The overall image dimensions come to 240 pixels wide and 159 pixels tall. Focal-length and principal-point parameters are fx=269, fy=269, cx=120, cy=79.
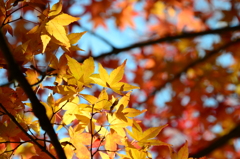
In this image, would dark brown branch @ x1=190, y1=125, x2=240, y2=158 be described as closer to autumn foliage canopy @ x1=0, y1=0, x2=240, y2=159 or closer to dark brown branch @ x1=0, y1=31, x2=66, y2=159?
autumn foliage canopy @ x1=0, y1=0, x2=240, y2=159

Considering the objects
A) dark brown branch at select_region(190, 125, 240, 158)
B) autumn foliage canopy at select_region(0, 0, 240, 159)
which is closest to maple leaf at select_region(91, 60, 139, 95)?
autumn foliage canopy at select_region(0, 0, 240, 159)

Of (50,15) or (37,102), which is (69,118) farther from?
(50,15)

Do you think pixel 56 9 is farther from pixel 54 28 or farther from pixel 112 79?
pixel 112 79

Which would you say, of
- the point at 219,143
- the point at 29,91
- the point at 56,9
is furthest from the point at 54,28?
the point at 219,143

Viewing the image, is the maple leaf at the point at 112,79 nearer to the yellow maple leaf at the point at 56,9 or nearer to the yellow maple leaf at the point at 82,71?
the yellow maple leaf at the point at 82,71

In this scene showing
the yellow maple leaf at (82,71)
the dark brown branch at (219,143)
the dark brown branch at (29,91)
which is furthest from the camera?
the dark brown branch at (219,143)

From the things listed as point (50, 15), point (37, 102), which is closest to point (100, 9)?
point (50, 15)

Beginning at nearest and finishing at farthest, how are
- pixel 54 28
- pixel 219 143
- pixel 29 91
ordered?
pixel 29 91, pixel 54 28, pixel 219 143

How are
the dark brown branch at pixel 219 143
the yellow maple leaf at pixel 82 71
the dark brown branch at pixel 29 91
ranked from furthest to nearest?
the dark brown branch at pixel 219 143
the yellow maple leaf at pixel 82 71
the dark brown branch at pixel 29 91

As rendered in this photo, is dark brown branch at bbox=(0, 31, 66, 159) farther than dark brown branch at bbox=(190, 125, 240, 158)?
No

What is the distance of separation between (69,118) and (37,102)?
154mm

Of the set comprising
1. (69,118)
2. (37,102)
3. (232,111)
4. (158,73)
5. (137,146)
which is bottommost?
(232,111)

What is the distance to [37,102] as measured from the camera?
58 cm

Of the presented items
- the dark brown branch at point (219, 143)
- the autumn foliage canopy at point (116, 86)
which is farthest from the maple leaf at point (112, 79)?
the dark brown branch at point (219, 143)
